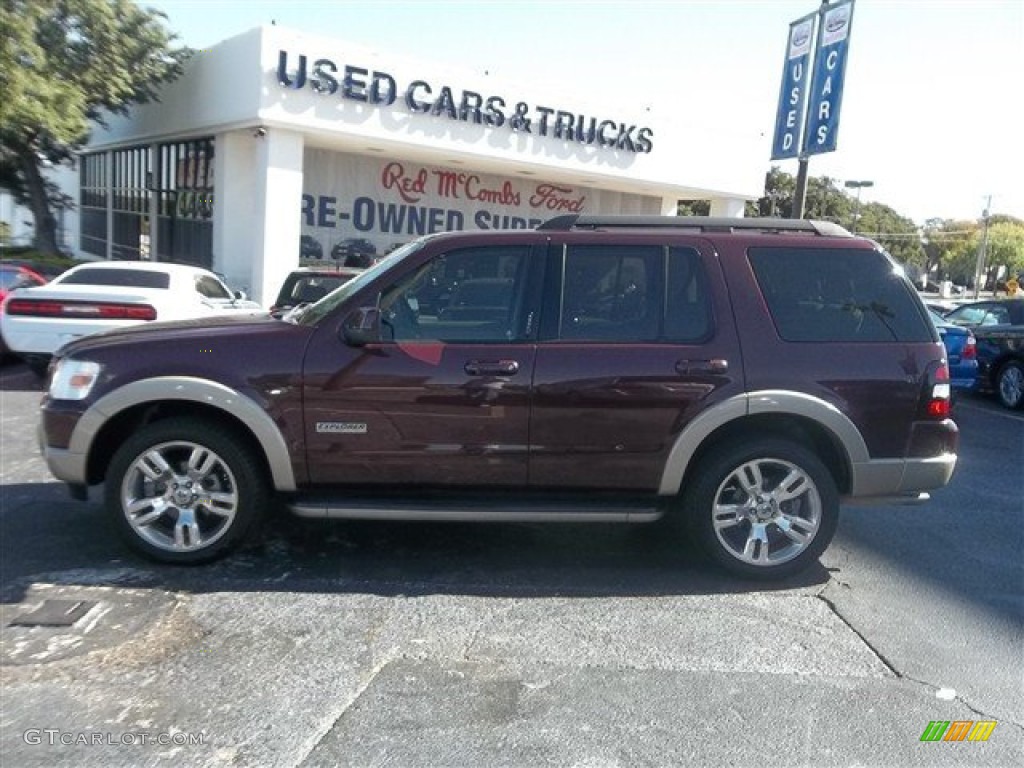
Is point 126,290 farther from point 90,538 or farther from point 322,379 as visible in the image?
point 322,379

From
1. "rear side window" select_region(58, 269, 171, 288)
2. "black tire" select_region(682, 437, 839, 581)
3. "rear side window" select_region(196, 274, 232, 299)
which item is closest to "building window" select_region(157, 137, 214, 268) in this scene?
"rear side window" select_region(196, 274, 232, 299)

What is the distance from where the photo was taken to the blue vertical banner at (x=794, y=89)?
42.0 ft

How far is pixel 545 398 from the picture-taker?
443 cm

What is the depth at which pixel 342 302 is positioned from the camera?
4.55m

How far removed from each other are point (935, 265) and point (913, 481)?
112087 mm

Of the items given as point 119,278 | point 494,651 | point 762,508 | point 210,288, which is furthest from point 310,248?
point 494,651

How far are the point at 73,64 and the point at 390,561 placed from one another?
17.8 m

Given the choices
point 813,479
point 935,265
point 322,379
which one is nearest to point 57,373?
point 322,379

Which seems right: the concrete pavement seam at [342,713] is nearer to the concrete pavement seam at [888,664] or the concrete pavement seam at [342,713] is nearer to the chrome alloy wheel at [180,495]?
the chrome alloy wheel at [180,495]

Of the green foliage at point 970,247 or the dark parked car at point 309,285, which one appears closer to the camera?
the dark parked car at point 309,285

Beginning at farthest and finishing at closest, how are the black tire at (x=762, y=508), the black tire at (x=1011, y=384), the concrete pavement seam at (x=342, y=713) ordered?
the black tire at (x=1011, y=384)
the black tire at (x=762, y=508)
the concrete pavement seam at (x=342, y=713)

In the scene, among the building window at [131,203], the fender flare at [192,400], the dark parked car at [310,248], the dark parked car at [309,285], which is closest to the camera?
the fender flare at [192,400]

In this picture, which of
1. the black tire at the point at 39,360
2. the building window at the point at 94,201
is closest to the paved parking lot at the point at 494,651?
the black tire at the point at 39,360

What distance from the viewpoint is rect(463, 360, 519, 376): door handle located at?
4.40 m
